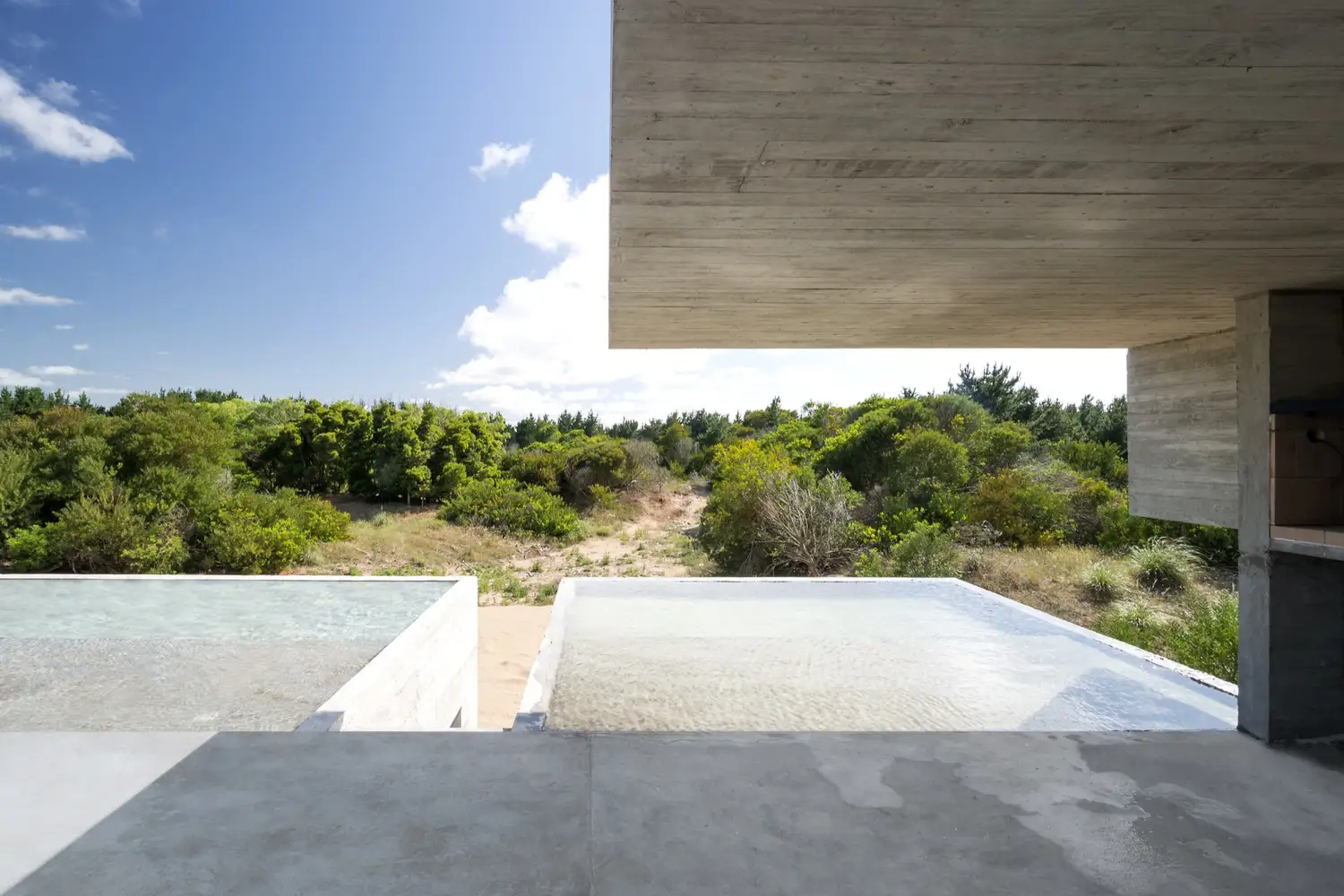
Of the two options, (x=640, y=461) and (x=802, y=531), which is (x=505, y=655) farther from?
(x=640, y=461)

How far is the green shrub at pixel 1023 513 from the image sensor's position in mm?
11273

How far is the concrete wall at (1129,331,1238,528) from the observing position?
400 cm

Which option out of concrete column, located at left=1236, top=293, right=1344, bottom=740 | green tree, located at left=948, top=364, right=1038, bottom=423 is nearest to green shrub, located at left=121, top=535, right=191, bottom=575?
concrete column, located at left=1236, top=293, right=1344, bottom=740

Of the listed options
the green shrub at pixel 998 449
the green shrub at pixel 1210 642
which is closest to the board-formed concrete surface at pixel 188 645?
the green shrub at pixel 1210 642

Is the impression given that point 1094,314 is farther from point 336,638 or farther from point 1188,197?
point 336,638

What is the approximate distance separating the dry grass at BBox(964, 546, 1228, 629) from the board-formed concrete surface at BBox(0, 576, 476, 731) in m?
7.31

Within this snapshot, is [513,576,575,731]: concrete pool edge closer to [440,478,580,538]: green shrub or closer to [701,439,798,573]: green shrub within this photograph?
[701,439,798,573]: green shrub

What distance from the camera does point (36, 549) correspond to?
32.4 feet

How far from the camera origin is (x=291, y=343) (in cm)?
1880

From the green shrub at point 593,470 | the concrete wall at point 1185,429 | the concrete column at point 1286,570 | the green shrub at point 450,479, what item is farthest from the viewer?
the green shrub at point 593,470

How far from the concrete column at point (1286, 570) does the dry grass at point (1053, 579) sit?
6.31 m

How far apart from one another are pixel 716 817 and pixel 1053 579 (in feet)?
30.1

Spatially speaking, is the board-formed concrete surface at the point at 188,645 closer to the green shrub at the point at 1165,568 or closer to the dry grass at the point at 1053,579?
the dry grass at the point at 1053,579

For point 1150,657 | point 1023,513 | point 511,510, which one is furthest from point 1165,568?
point 511,510
